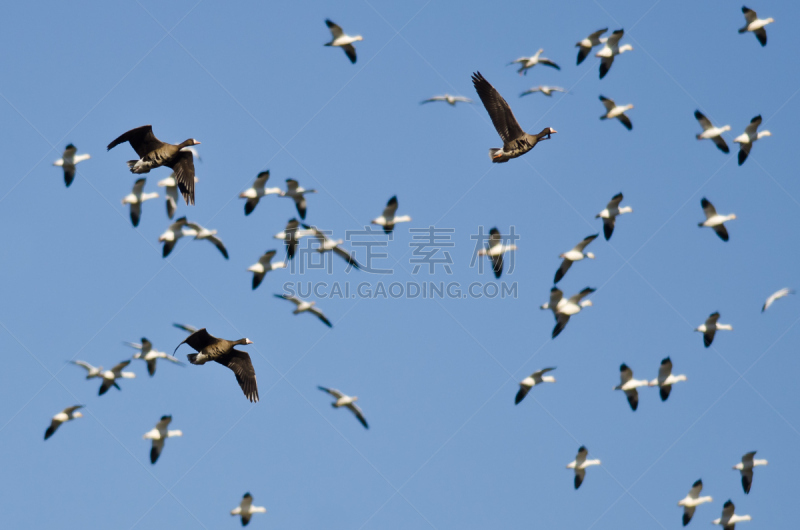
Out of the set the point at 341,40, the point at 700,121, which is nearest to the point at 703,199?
the point at 700,121

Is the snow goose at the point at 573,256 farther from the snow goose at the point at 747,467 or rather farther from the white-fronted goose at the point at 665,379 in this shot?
the snow goose at the point at 747,467

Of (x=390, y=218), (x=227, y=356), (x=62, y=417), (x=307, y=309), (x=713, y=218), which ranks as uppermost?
(x=713, y=218)

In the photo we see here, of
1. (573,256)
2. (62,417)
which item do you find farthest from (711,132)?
(62,417)

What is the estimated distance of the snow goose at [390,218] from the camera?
105 feet

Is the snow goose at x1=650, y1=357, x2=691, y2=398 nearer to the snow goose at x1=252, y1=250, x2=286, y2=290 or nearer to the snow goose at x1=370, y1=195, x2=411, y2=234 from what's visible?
the snow goose at x1=370, y1=195, x2=411, y2=234

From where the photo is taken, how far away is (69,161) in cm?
3362

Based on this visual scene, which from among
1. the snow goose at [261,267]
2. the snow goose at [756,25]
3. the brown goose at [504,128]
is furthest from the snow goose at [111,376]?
the snow goose at [756,25]

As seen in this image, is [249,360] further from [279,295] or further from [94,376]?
[94,376]

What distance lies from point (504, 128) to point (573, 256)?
5.47m

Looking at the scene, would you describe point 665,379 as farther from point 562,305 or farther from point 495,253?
point 495,253

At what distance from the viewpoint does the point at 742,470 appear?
109 ft

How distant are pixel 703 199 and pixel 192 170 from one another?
49.0 ft

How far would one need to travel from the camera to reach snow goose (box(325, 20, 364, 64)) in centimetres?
3275

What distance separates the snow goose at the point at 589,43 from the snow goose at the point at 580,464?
11.6m
